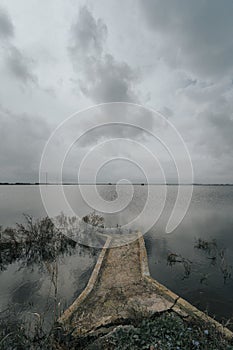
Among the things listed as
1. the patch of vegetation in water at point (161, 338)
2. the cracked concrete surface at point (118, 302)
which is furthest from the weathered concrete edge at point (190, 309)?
the patch of vegetation in water at point (161, 338)

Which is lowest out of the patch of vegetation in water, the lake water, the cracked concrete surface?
the lake water

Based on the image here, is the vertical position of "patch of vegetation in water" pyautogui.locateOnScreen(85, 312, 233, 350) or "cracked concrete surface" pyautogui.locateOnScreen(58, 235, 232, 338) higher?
"patch of vegetation in water" pyautogui.locateOnScreen(85, 312, 233, 350)

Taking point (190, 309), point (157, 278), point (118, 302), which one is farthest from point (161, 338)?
point (157, 278)

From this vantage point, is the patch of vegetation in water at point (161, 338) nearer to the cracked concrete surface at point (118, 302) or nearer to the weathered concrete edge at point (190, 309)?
the weathered concrete edge at point (190, 309)

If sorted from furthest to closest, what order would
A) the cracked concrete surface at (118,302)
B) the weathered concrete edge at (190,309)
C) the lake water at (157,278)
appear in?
the lake water at (157,278), the cracked concrete surface at (118,302), the weathered concrete edge at (190,309)

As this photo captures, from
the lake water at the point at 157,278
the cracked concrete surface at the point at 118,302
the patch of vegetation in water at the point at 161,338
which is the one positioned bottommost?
the lake water at the point at 157,278

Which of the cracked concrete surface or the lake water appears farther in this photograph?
the lake water

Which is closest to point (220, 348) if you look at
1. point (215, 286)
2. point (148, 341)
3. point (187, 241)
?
point (148, 341)

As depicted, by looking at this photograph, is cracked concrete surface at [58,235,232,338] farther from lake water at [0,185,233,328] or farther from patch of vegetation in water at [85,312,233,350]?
lake water at [0,185,233,328]

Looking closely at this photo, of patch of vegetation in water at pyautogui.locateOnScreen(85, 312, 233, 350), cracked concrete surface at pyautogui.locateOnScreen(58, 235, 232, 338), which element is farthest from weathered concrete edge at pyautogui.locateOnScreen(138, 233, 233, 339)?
patch of vegetation in water at pyautogui.locateOnScreen(85, 312, 233, 350)

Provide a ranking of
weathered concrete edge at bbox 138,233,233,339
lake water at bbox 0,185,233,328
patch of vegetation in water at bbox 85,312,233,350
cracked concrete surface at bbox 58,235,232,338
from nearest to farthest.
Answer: patch of vegetation in water at bbox 85,312,233,350, weathered concrete edge at bbox 138,233,233,339, cracked concrete surface at bbox 58,235,232,338, lake water at bbox 0,185,233,328

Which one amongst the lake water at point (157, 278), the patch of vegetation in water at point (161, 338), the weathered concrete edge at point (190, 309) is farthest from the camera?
the lake water at point (157, 278)

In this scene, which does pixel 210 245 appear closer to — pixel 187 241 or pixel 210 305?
pixel 187 241

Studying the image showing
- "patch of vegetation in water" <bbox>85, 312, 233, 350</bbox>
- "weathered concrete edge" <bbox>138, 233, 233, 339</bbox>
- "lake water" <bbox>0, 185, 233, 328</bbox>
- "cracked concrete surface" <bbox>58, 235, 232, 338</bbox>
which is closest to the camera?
"patch of vegetation in water" <bbox>85, 312, 233, 350</bbox>
